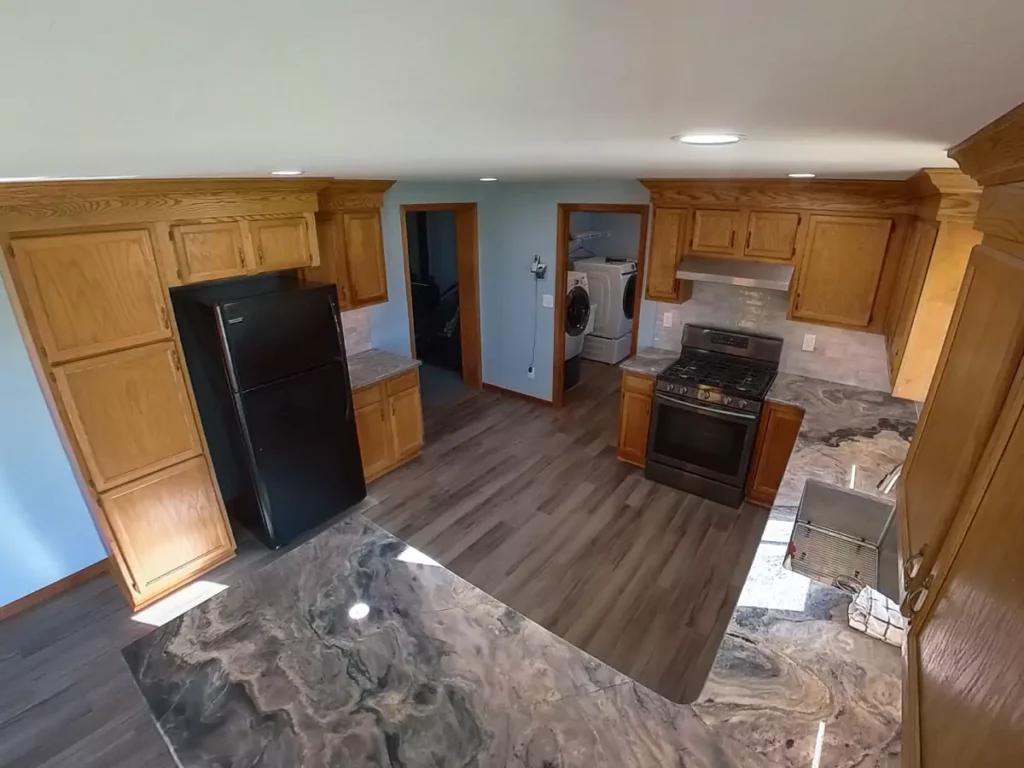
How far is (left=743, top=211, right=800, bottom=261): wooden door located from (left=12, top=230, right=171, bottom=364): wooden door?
11.5 feet

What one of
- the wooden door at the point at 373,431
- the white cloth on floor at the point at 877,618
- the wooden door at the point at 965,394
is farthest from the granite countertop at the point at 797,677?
the wooden door at the point at 373,431

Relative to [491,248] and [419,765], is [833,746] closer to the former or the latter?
[419,765]

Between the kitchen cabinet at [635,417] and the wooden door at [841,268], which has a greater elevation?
the wooden door at [841,268]

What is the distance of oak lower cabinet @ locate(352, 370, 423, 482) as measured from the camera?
3.71m

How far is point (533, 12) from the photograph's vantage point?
12.9 inches

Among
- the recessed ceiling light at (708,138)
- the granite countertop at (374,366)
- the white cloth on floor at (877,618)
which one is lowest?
the granite countertop at (374,366)

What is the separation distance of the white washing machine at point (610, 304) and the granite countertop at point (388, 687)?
15.6 feet

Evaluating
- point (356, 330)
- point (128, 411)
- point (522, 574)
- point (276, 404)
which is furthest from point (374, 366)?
point (522, 574)

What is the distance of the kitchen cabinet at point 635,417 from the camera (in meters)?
3.90

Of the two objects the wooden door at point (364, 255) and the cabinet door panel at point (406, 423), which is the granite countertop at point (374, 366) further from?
the wooden door at point (364, 255)

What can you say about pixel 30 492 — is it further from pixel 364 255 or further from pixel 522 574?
pixel 522 574

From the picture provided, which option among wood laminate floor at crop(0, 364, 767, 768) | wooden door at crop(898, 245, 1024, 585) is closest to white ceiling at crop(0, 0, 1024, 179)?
wooden door at crop(898, 245, 1024, 585)

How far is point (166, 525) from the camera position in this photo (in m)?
2.81

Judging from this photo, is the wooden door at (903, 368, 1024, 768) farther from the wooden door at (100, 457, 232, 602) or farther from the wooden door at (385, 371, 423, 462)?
the wooden door at (385, 371, 423, 462)
